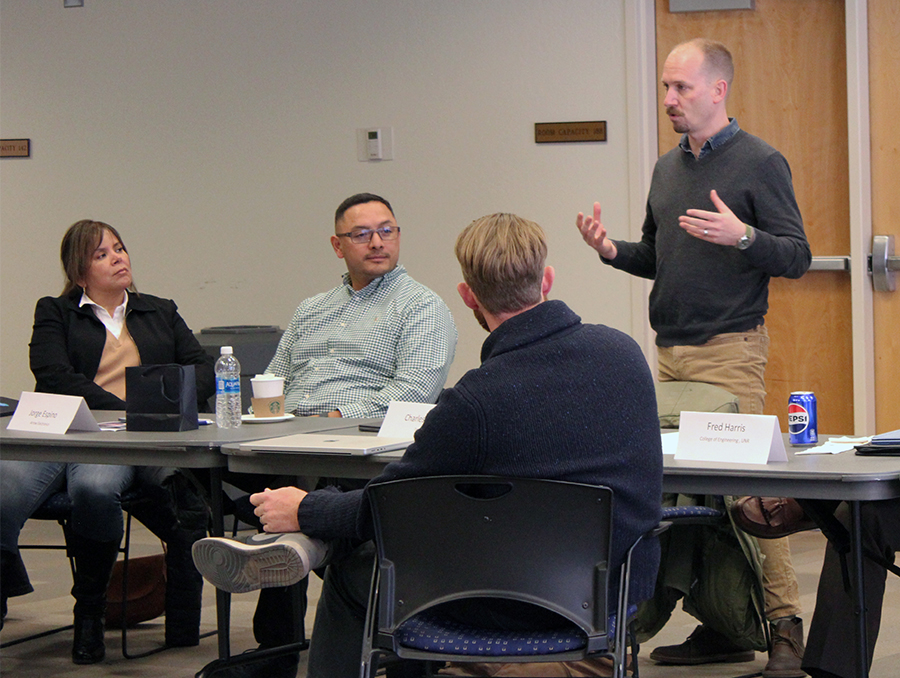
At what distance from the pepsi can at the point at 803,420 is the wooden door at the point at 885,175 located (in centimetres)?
231

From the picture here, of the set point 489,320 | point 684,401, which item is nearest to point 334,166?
point 684,401

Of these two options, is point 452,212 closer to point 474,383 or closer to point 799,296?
point 799,296

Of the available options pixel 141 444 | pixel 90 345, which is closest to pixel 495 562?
pixel 141 444

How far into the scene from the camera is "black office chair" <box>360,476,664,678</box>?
69.4 inches

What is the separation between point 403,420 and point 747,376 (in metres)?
1.05

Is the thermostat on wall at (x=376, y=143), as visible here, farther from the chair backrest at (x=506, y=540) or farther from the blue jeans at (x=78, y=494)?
the chair backrest at (x=506, y=540)

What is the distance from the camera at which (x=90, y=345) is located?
363 centimetres

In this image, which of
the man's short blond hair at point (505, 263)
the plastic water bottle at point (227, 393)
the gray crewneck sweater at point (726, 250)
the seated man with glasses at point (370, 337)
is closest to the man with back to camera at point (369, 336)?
the seated man with glasses at point (370, 337)

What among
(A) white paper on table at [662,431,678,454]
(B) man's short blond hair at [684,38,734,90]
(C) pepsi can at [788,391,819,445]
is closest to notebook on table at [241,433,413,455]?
(A) white paper on table at [662,431,678,454]

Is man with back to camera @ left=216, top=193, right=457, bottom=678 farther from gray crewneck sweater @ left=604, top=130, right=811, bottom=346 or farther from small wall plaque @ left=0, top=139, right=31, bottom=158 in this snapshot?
small wall plaque @ left=0, top=139, right=31, bottom=158

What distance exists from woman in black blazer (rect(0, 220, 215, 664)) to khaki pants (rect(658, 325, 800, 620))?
1.43 meters

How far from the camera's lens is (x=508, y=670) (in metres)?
2.73

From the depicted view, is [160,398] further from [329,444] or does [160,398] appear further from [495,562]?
[495,562]

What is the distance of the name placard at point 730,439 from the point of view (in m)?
2.15
